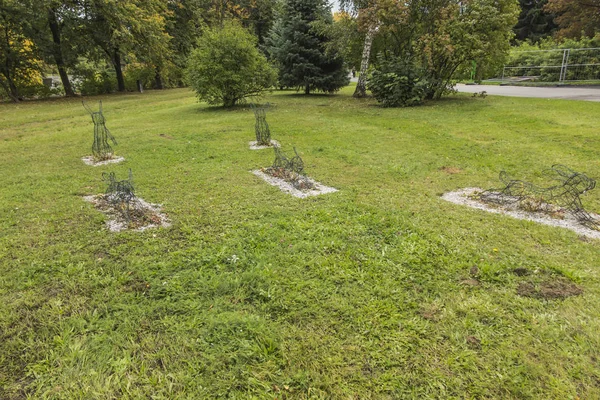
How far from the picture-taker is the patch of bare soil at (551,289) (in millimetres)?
2502

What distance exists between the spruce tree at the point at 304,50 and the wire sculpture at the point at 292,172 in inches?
430

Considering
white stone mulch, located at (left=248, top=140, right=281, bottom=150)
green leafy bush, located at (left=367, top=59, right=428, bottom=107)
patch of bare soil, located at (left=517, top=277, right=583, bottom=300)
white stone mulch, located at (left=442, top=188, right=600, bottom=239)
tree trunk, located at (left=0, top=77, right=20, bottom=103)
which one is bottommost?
patch of bare soil, located at (left=517, top=277, right=583, bottom=300)

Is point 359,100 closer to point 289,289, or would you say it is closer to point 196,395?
point 289,289

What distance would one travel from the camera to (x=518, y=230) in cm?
348

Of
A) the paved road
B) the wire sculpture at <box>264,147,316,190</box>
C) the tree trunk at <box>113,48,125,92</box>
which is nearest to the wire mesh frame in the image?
the paved road

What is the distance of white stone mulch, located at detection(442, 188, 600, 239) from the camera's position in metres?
3.48

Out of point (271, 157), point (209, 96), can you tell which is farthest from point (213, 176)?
point (209, 96)

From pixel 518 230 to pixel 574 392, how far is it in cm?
203

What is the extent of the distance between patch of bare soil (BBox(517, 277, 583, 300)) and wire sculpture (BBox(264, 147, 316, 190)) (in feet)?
9.74

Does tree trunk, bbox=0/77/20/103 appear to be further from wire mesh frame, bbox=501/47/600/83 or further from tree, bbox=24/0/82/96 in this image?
wire mesh frame, bbox=501/47/600/83

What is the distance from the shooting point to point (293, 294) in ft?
8.48

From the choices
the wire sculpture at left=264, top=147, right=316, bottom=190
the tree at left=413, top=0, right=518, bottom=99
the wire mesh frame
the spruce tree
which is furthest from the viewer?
the wire mesh frame

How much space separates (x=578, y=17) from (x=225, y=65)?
2255 cm

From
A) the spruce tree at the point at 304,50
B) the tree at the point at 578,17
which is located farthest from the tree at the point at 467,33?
the tree at the point at 578,17
